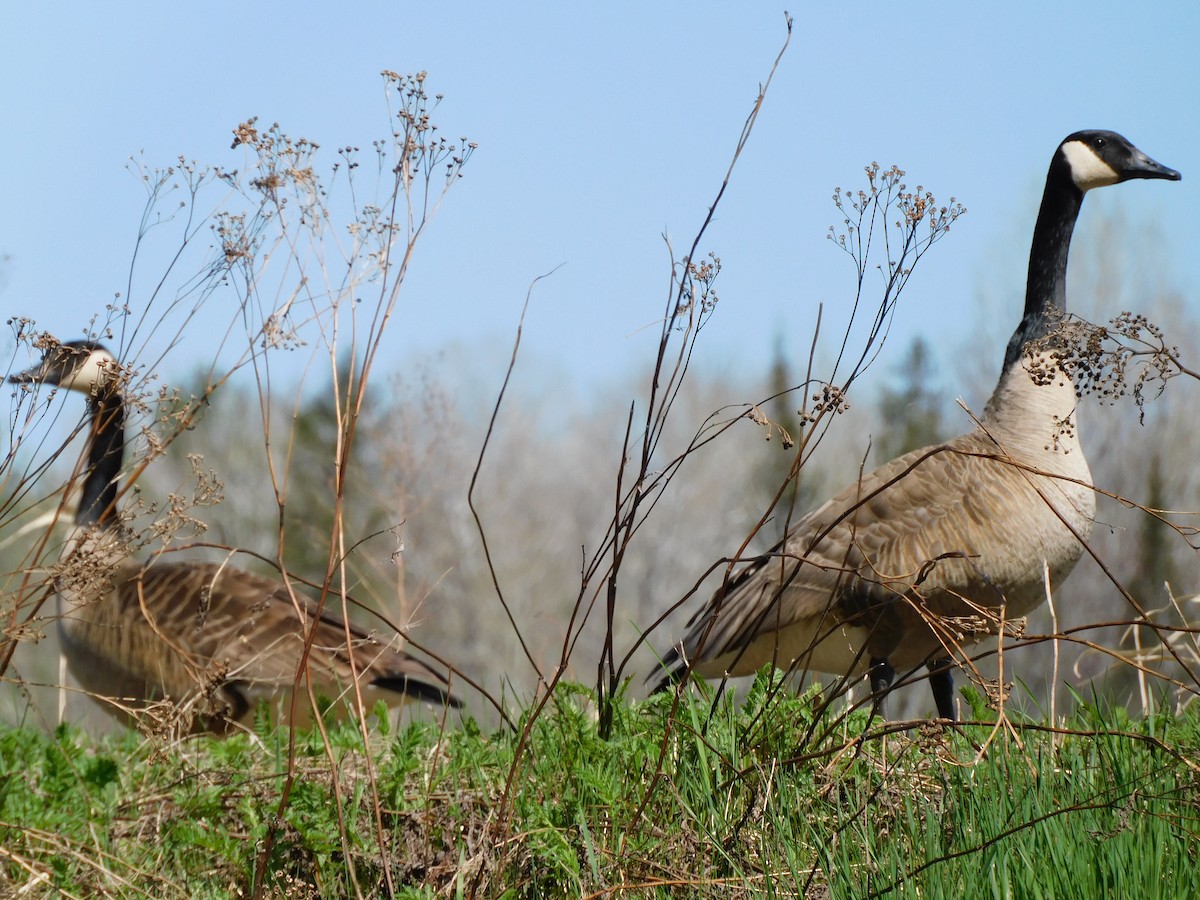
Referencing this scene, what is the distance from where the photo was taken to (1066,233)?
681cm

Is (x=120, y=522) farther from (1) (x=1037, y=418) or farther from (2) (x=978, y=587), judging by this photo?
(1) (x=1037, y=418)

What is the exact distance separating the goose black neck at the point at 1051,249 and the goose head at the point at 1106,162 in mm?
55

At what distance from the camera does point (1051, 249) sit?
21.9 feet

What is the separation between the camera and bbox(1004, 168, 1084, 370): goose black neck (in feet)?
20.9

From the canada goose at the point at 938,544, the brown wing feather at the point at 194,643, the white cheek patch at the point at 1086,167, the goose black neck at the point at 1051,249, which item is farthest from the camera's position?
the white cheek patch at the point at 1086,167

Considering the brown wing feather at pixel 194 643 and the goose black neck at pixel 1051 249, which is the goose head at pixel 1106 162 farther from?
the brown wing feather at pixel 194 643

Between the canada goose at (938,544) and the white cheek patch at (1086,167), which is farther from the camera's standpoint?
the white cheek patch at (1086,167)

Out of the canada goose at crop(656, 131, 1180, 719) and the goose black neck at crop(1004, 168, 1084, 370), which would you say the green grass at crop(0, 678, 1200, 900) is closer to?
the canada goose at crop(656, 131, 1180, 719)

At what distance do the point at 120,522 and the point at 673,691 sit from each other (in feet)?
5.91

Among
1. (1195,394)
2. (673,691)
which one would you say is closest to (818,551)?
(673,691)

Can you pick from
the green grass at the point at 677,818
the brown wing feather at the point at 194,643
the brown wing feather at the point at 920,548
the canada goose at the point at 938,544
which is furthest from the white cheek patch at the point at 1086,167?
the brown wing feather at the point at 194,643

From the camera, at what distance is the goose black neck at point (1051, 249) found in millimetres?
6359

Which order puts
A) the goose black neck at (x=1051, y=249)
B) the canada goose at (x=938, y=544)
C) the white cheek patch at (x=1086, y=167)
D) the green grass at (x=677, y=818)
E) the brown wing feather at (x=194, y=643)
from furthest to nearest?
1. the white cheek patch at (x=1086, y=167)
2. the brown wing feather at (x=194, y=643)
3. the goose black neck at (x=1051, y=249)
4. the canada goose at (x=938, y=544)
5. the green grass at (x=677, y=818)

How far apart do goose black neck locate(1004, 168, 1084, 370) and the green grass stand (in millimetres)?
2716
